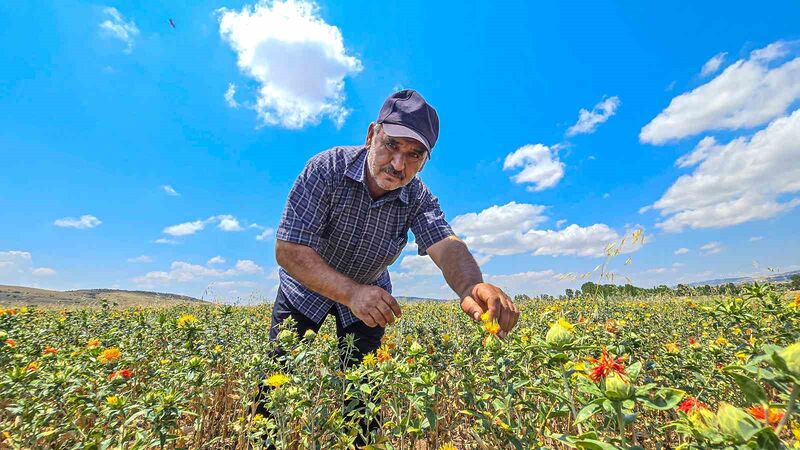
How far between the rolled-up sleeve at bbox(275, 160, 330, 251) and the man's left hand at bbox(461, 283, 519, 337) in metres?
1.25

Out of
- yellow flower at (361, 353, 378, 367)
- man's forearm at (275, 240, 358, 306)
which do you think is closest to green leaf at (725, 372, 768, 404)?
yellow flower at (361, 353, 378, 367)

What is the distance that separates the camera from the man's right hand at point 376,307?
2170 millimetres

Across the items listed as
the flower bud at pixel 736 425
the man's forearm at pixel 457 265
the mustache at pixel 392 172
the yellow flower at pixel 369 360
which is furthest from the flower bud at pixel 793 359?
the mustache at pixel 392 172

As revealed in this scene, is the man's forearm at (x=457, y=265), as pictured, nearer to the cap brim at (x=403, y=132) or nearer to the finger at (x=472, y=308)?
the finger at (x=472, y=308)

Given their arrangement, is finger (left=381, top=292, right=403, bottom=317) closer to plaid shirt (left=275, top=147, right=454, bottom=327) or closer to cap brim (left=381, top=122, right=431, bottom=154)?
plaid shirt (left=275, top=147, right=454, bottom=327)

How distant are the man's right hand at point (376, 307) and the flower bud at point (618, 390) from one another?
128cm

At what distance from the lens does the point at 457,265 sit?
3.10 metres

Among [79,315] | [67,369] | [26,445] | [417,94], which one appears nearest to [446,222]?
[417,94]

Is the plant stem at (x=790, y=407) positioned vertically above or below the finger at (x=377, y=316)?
below

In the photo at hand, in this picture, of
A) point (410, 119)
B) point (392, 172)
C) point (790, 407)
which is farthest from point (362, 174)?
point (790, 407)

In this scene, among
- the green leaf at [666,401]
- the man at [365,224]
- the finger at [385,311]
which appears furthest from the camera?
the man at [365,224]

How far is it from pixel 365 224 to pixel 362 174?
42cm

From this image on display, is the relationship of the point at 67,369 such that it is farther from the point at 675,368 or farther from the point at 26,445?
the point at 675,368

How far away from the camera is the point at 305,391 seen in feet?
6.00
